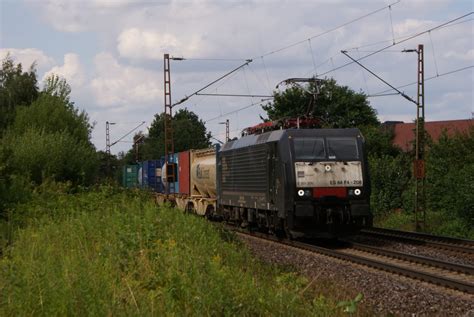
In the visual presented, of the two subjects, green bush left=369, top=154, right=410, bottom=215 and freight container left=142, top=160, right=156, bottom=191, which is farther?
freight container left=142, top=160, right=156, bottom=191

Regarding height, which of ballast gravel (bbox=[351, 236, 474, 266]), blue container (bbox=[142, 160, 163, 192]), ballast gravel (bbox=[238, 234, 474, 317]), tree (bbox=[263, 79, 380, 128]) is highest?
tree (bbox=[263, 79, 380, 128])

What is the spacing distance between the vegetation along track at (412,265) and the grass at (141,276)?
8.71ft

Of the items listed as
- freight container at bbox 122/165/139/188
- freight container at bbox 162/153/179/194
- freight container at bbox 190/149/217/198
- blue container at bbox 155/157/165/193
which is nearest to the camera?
freight container at bbox 190/149/217/198

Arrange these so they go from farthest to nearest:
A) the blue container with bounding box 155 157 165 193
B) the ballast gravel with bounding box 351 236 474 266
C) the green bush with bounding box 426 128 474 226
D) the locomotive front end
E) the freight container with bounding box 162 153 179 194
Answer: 1. the blue container with bounding box 155 157 165 193
2. the freight container with bounding box 162 153 179 194
3. the green bush with bounding box 426 128 474 226
4. the locomotive front end
5. the ballast gravel with bounding box 351 236 474 266

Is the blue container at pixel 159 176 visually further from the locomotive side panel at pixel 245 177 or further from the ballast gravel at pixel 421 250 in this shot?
the ballast gravel at pixel 421 250

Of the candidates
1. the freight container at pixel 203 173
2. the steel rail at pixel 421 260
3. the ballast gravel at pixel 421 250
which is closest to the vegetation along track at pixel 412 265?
the steel rail at pixel 421 260

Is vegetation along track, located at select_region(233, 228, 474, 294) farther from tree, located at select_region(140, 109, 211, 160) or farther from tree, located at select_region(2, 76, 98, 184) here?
tree, located at select_region(140, 109, 211, 160)

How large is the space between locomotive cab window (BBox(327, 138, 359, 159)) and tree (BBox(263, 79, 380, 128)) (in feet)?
127

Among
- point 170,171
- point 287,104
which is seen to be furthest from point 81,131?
point 287,104

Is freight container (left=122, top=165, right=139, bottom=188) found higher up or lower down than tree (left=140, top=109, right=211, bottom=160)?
lower down

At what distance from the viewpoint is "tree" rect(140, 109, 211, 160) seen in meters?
95.9

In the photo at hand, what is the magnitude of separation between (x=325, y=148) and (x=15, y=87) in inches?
1314

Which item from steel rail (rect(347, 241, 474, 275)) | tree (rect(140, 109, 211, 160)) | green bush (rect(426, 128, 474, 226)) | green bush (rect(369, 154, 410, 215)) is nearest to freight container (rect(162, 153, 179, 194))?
green bush (rect(369, 154, 410, 215))

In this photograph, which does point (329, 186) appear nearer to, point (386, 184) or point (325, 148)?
point (325, 148)
